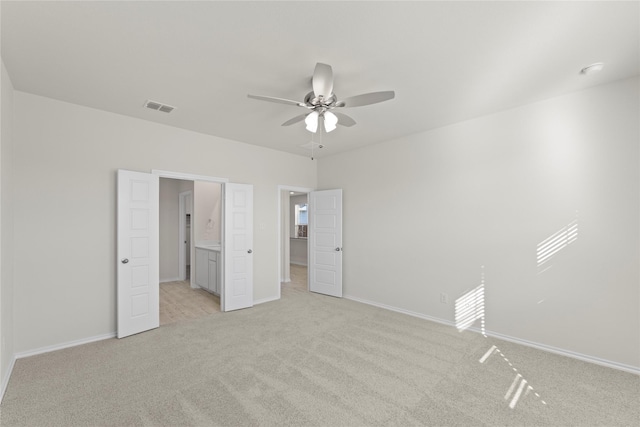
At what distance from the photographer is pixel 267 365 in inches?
107

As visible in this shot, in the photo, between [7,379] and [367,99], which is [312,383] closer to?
[367,99]

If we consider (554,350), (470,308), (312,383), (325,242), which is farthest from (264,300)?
(554,350)

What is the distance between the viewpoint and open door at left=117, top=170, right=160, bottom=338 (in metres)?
3.42

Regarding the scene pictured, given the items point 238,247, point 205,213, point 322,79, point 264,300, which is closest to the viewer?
point 322,79

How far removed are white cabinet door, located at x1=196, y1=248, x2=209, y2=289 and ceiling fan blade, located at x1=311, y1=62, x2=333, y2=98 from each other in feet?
14.0

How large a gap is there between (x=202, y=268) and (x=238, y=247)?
1549mm

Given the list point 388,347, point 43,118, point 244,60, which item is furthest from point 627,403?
point 43,118

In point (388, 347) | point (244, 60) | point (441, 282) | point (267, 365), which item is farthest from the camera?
point (441, 282)

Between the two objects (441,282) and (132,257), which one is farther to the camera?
(441,282)

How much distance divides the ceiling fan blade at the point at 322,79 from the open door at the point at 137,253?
2664 millimetres

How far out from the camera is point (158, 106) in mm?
3316

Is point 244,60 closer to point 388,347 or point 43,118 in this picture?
point 43,118

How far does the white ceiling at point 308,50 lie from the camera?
1840 millimetres

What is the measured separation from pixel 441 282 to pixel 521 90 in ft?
8.32
